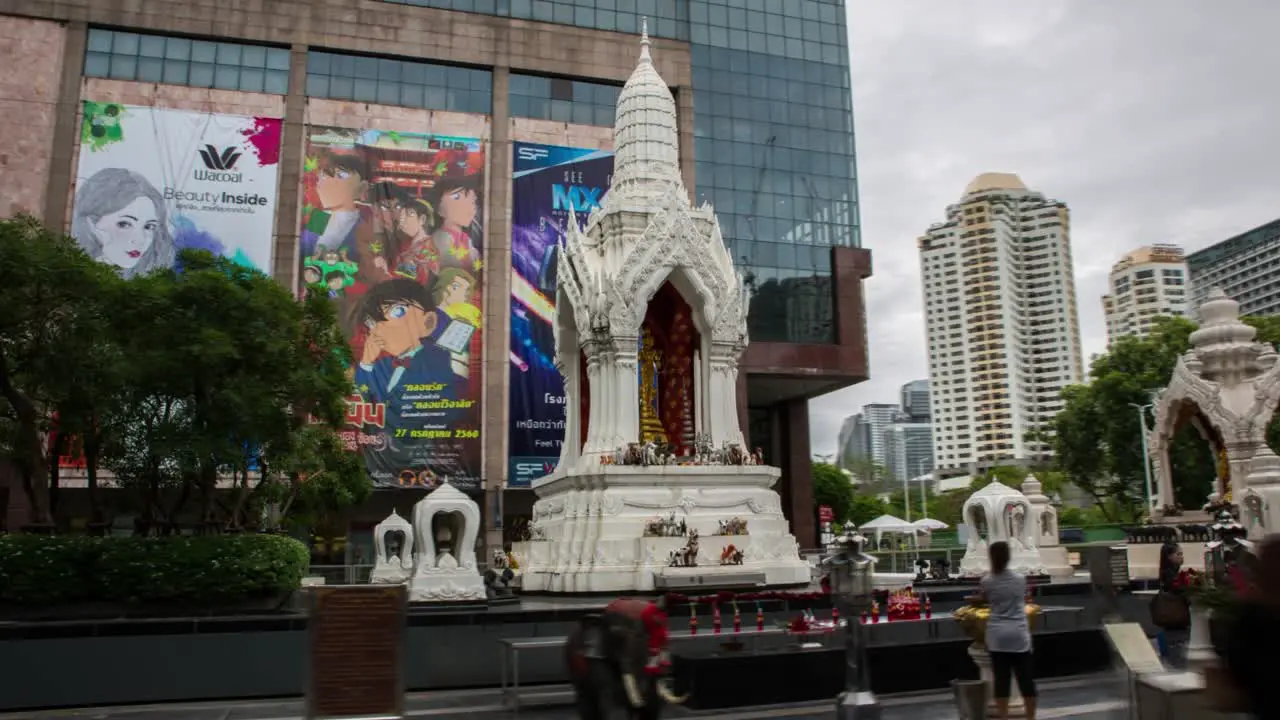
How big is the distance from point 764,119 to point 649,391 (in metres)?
32.4

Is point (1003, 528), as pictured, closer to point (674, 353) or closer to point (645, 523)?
point (674, 353)

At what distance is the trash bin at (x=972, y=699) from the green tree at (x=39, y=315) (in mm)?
15401

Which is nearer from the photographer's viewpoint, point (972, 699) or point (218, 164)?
point (972, 699)

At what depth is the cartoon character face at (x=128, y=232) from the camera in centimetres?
3931

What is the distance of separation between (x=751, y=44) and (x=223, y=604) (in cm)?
4382

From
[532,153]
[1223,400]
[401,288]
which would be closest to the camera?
[1223,400]

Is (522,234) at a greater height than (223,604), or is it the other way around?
(522,234)

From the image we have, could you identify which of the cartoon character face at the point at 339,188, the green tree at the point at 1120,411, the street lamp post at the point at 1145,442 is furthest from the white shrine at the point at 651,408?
the green tree at the point at 1120,411

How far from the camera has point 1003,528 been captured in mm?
22234

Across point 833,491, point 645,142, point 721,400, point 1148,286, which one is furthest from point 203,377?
point 1148,286

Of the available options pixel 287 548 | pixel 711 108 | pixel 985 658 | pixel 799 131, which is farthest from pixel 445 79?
pixel 985 658

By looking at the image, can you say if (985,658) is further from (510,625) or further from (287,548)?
(287,548)

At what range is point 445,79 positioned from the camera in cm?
4597

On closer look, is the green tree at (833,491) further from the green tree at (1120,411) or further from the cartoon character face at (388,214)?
→ the cartoon character face at (388,214)
